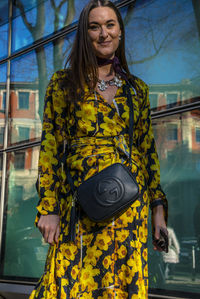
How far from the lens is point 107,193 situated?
151cm

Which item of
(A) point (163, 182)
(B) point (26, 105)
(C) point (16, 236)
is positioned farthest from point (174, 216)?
(B) point (26, 105)

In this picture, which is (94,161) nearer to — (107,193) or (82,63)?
(107,193)

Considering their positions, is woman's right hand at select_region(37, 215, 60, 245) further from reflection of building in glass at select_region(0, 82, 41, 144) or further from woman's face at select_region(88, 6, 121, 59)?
reflection of building in glass at select_region(0, 82, 41, 144)

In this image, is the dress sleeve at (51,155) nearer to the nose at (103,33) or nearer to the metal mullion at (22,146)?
the nose at (103,33)

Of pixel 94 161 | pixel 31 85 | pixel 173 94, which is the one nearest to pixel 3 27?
pixel 31 85

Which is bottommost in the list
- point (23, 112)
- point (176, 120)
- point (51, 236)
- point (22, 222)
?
point (22, 222)

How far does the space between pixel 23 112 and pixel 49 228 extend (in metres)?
4.05

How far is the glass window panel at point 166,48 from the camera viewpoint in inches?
140

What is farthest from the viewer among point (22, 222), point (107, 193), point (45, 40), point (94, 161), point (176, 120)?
point (45, 40)

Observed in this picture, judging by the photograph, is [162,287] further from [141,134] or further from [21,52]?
[21,52]

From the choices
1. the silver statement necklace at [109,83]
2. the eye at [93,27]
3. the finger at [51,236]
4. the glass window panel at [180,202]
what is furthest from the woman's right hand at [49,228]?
the glass window panel at [180,202]

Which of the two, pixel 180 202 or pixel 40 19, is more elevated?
pixel 40 19

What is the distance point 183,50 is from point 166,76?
1.00 ft

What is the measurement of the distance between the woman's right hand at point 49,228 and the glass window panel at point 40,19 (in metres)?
3.87
